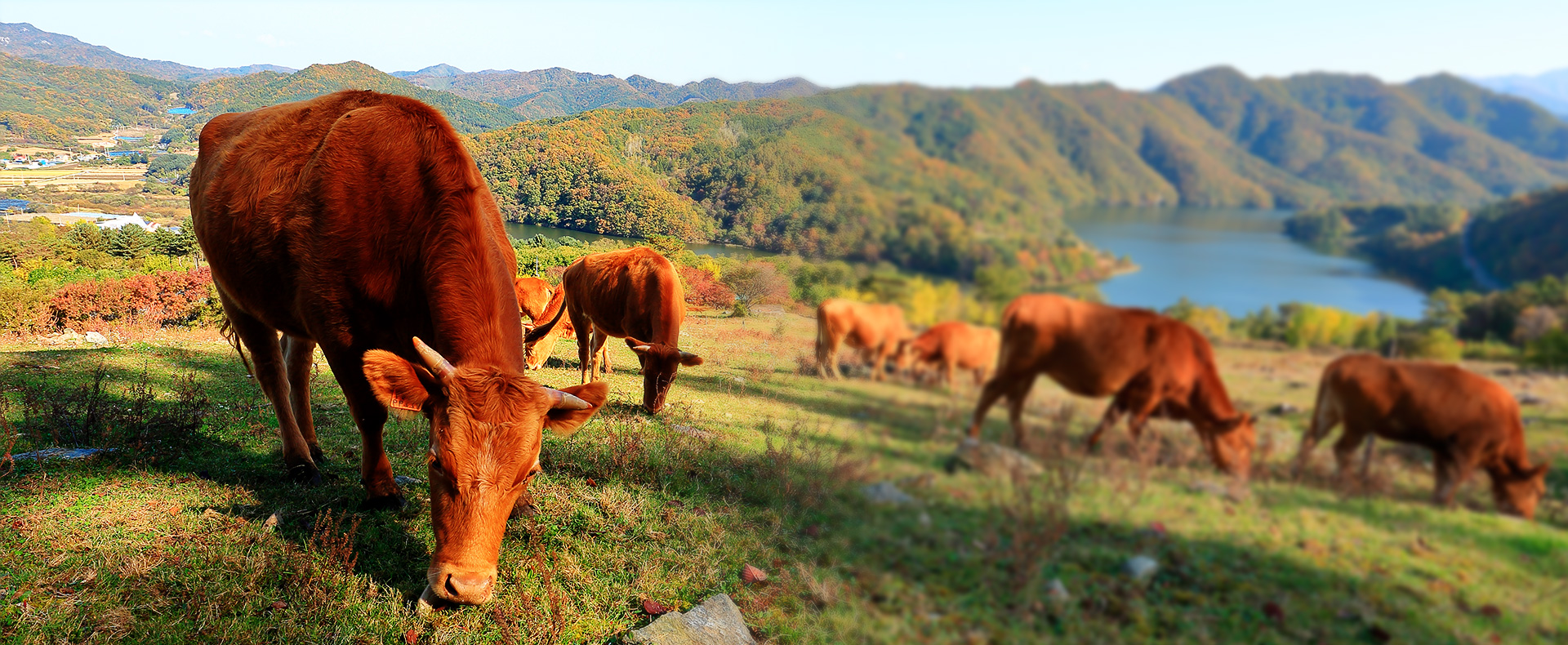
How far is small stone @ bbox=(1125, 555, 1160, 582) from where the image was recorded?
2.12m

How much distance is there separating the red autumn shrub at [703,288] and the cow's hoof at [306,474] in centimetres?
420

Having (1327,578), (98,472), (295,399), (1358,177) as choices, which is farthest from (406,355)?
(1358,177)

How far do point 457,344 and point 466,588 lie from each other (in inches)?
53.8

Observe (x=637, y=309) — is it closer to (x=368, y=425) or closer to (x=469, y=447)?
(x=368, y=425)

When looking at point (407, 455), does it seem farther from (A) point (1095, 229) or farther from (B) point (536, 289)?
(A) point (1095, 229)

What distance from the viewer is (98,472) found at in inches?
193

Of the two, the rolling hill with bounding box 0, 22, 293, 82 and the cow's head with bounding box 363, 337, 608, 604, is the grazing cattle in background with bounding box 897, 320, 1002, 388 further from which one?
the rolling hill with bounding box 0, 22, 293, 82

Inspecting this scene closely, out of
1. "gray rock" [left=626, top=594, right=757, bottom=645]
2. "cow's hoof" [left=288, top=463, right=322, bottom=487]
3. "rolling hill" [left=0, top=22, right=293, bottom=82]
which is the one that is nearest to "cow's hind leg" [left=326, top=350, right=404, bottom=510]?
"cow's hoof" [left=288, top=463, right=322, bottom=487]

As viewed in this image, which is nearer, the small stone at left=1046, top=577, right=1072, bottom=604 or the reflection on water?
the small stone at left=1046, top=577, right=1072, bottom=604

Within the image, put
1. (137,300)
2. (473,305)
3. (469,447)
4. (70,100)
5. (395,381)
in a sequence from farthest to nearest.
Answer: (70,100) → (137,300) → (473,305) → (395,381) → (469,447)

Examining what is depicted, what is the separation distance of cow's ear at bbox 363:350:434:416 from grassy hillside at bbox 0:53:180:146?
20.6 m

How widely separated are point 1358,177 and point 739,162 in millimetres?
6073

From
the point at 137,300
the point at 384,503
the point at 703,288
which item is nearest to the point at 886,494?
the point at 384,503

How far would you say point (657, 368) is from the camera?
269 inches
